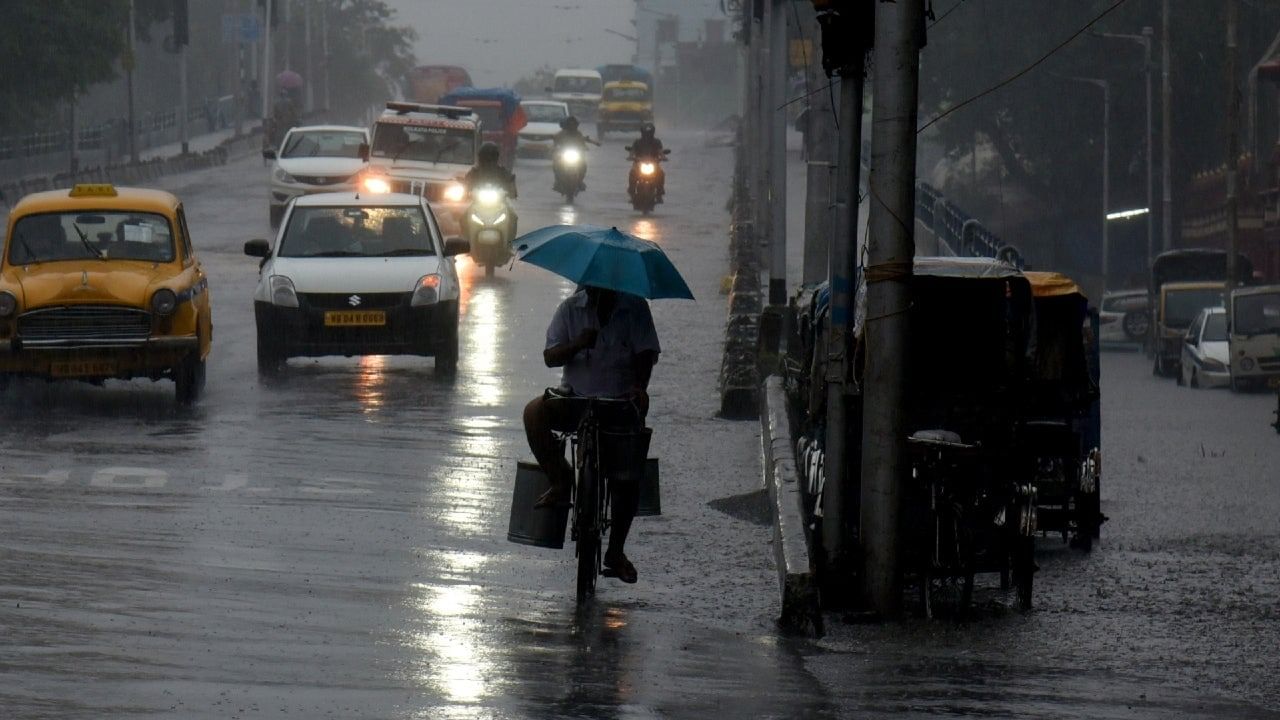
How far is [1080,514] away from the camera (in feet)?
42.3

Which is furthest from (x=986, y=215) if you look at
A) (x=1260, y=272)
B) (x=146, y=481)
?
(x=146, y=481)

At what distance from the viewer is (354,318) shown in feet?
64.4

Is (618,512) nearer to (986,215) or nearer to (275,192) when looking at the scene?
(275,192)

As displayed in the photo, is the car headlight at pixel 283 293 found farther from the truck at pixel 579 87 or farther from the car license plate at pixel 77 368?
the truck at pixel 579 87

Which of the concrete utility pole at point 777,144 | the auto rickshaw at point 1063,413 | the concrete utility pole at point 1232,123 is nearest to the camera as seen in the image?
the auto rickshaw at point 1063,413

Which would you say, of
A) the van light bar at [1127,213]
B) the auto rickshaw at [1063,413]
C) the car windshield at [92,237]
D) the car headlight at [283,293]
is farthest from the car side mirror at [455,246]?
the van light bar at [1127,213]

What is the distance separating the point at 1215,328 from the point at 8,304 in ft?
91.5

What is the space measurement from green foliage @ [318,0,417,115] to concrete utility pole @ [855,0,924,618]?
110740 millimetres

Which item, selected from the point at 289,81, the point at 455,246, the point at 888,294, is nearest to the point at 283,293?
the point at 455,246

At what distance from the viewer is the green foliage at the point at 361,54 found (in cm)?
12119

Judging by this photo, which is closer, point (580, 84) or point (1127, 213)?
point (1127, 213)

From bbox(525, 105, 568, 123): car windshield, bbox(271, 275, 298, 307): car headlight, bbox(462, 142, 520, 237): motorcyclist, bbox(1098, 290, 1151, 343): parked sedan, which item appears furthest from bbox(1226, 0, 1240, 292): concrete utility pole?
bbox(271, 275, 298, 307): car headlight

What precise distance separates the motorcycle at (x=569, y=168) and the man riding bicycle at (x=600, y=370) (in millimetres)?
35661

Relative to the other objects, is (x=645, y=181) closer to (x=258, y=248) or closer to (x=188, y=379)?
(x=258, y=248)
